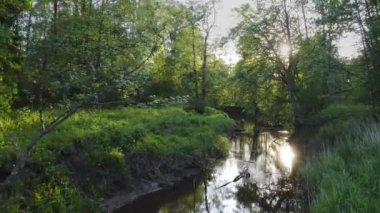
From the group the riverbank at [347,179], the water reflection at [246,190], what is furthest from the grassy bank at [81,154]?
the riverbank at [347,179]

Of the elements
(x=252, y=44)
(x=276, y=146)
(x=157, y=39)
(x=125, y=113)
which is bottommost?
(x=276, y=146)

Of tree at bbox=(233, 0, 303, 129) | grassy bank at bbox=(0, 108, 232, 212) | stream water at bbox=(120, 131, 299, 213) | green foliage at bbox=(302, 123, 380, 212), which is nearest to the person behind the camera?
green foliage at bbox=(302, 123, 380, 212)

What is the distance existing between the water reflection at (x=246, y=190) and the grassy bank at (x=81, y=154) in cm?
197

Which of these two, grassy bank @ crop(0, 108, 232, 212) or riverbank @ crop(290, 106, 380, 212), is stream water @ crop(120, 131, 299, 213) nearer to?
riverbank @ crop(290, 106, 380, 212)

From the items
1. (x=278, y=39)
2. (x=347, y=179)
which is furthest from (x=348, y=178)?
(x=278, y=39)

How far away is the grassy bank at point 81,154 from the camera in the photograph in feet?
36.0

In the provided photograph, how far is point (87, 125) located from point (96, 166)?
9.02 ft

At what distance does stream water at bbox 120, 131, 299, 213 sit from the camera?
14203mm

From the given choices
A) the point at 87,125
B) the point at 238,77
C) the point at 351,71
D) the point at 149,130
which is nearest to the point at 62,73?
the point at 87,125

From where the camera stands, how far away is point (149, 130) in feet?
63.7

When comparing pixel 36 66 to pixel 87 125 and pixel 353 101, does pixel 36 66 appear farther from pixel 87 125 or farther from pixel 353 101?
pixel 353 101

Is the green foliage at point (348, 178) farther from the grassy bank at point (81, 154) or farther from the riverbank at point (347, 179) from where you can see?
the grassy bank at point (81, 154)

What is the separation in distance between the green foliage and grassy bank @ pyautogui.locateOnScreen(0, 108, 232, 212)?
6.41 metres

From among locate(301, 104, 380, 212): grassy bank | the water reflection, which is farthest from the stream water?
locate(301, 104, 380, 212): grassy bank
